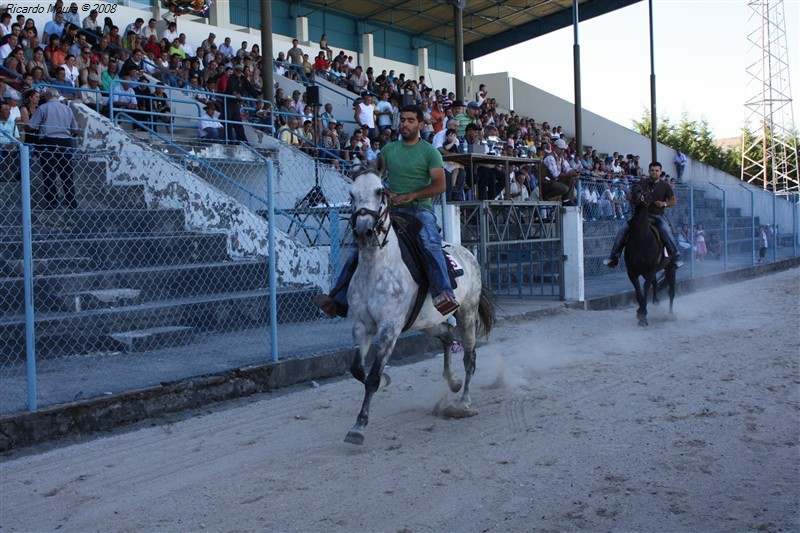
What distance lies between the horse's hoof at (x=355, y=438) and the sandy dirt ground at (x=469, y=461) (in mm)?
97

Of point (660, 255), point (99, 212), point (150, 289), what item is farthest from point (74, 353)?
→ point (660, 255)

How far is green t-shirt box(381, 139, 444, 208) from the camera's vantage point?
732 cm

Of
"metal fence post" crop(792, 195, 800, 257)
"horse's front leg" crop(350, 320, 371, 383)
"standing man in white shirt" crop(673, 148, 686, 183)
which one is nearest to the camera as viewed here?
"horse's front leg" crop(350, 320, 371, 383)

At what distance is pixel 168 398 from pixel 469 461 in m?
3.40

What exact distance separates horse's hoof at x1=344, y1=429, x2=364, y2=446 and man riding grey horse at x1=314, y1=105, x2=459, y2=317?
4.28 feet

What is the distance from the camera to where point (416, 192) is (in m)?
7.21

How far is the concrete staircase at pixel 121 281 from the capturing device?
30.5 ft

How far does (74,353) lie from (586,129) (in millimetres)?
32164

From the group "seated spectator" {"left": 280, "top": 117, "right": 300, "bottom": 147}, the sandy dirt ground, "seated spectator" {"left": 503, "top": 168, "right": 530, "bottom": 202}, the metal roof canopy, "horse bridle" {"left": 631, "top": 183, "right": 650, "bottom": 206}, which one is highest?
the metal roof canopy

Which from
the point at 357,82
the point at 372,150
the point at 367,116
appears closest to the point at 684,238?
the point at 372,150

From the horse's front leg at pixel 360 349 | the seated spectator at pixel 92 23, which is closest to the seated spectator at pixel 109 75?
the seated spectator at pixel 92 23

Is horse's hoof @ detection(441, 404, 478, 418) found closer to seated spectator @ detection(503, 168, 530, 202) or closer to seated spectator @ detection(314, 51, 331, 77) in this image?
seated spectator @ detection(503, 168, 530, 202)

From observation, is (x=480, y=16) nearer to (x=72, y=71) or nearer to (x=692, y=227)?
(x=692, y=227)

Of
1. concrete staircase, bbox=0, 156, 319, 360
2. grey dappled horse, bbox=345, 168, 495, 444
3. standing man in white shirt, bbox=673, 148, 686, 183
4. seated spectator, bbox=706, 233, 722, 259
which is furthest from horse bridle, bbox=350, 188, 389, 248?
standing man in white shirt, bbox=673, 148, 686, 183
